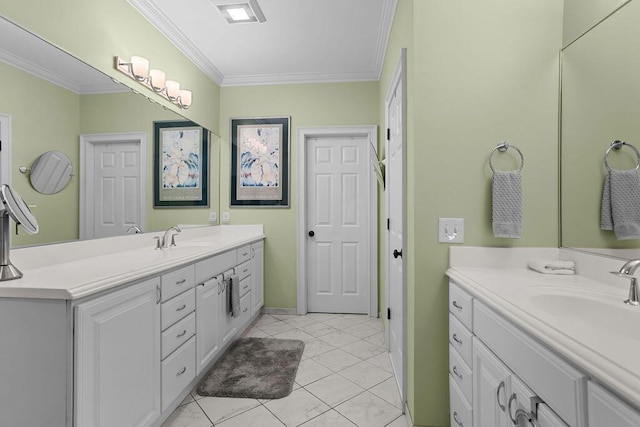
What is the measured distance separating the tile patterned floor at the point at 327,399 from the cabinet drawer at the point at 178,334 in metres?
0.43

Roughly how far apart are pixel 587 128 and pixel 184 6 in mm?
2657

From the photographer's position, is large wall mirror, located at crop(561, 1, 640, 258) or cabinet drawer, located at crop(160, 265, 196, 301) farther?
cabinet drawer, located at crop(160, 265, 196, 301)

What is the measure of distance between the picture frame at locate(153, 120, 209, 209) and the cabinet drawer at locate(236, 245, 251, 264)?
2.14ft

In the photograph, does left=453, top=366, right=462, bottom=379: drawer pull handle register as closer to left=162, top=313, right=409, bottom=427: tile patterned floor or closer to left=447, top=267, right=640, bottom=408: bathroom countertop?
left=447, top=267, right=640, bottom=408: bathroom countertop

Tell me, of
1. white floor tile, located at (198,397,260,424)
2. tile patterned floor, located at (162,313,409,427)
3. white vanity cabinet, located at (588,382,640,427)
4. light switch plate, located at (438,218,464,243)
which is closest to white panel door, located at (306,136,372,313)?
tile patterned floor, located at (162,313,409,427)

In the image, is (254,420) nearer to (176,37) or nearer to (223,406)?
(223,406)

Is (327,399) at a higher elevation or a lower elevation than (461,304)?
lower

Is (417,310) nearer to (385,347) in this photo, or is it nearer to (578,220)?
(578,220)

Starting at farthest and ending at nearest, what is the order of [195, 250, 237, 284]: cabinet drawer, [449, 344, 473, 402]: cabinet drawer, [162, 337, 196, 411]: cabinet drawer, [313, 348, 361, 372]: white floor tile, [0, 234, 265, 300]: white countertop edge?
[313, 348, 361, 372]: white floor tile
[195, 250, 237, 284]: cabinet drawer
[162, 337, 196, 411]: cabinet drawer
[449, 344, 473, 402]: cabinet drawer
[0, 234, 265, 300]: white countertop edge

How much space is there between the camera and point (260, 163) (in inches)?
141

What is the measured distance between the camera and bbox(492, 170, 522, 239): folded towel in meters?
1.48

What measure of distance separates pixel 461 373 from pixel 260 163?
112 inches

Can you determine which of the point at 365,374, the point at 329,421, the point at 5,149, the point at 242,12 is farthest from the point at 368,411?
the point at 242,12

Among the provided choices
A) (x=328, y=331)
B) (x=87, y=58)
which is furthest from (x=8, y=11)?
(x=328, y=331)
